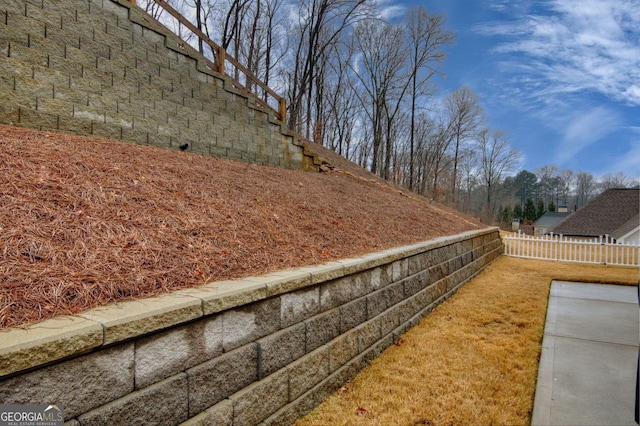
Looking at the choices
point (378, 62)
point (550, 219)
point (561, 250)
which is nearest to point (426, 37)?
point (378, 62)

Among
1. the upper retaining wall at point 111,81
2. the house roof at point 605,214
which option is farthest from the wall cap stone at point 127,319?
the house roof at point 605,214

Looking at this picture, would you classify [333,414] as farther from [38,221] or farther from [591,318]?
[591,318]

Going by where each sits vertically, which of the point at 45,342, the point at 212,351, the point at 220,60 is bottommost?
the point at 212,351

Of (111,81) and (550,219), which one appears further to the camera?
(550,219)

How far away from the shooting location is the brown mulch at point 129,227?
1.86 metres

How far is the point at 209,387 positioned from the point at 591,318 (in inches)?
216

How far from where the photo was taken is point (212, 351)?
1.91m

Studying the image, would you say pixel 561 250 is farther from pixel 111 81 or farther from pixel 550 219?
pixel 550 219

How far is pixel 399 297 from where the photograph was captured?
13.4 feet

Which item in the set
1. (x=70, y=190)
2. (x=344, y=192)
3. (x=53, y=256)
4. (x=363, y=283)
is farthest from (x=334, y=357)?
(x=344, y=192)

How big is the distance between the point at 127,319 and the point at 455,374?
2.87 meters

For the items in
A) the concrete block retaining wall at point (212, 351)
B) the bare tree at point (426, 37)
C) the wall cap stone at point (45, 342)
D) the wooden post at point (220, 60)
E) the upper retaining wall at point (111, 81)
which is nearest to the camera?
the wall cap stone at point (45, 342)

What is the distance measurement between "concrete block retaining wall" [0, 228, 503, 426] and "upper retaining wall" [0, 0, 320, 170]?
13.2ft

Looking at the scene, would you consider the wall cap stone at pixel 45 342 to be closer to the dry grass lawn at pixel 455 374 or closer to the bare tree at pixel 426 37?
the dry grass lawn at pixel 455 374
